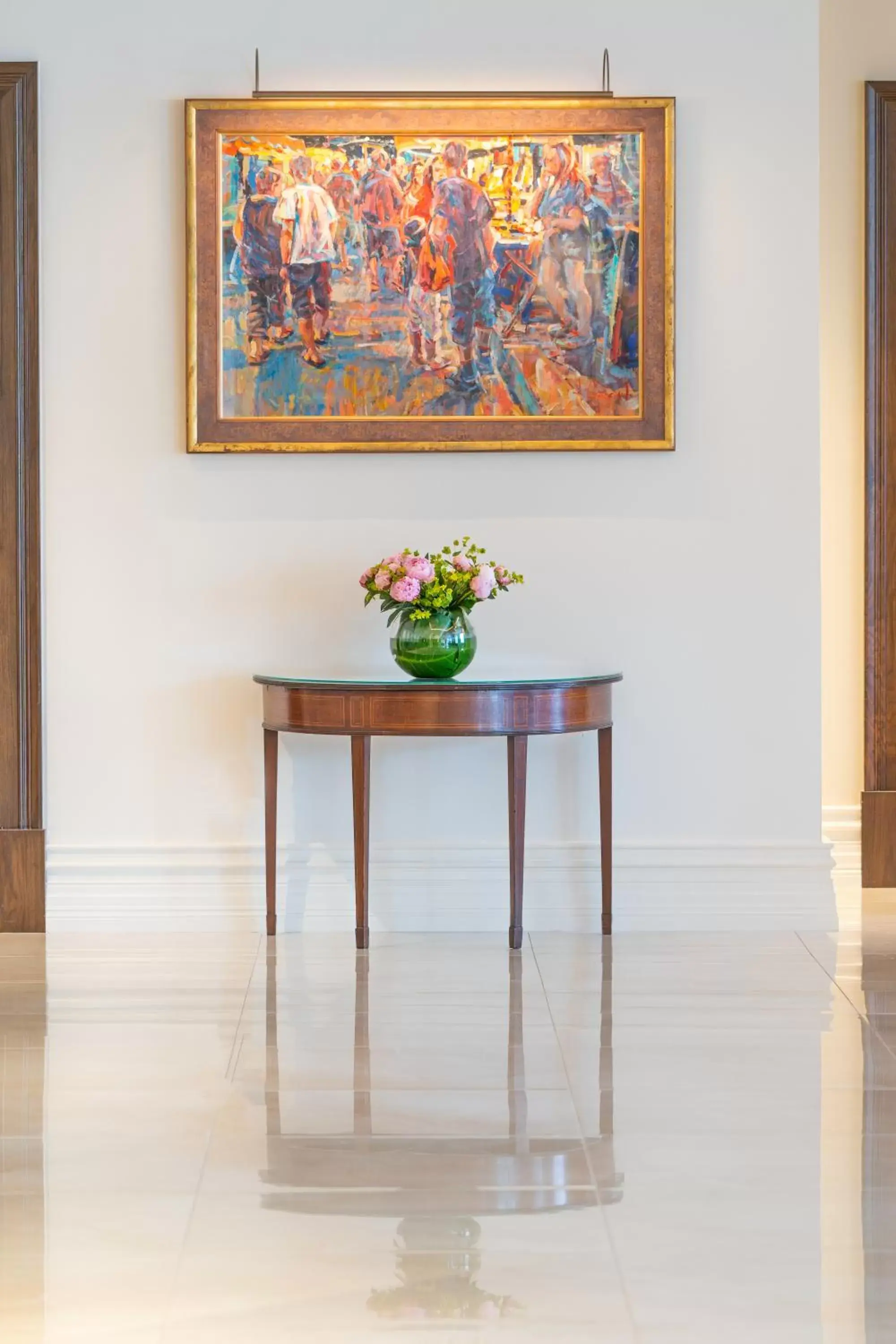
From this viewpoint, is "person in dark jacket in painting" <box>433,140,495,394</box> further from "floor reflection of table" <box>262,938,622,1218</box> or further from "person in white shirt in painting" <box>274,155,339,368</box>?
"floor reflection of table" <box>262,938,622,1218</box>

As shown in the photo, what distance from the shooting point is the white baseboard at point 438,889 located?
502cm

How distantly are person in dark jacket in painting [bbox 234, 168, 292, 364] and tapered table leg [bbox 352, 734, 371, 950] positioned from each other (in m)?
1.36

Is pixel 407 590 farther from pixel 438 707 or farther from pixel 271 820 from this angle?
pixel 271 820

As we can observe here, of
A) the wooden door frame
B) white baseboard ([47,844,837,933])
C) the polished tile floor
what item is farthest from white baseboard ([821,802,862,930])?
the wooden door frame

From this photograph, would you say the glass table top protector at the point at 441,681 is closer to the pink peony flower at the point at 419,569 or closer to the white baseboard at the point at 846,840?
the pink peony flower at the point at 419,569

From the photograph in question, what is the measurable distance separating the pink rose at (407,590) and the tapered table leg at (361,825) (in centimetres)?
44

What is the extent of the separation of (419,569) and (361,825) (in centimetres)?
82

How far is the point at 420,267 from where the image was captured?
498cm

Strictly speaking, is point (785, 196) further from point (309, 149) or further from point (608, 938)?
point (608, 938)

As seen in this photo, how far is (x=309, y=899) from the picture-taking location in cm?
504

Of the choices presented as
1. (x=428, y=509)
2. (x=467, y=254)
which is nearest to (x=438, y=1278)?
(x=428, y=509)

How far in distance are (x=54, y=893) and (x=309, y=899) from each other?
2.84 ft

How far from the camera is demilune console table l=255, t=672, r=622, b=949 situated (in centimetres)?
455

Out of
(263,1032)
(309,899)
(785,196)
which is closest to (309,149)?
(785,196)
